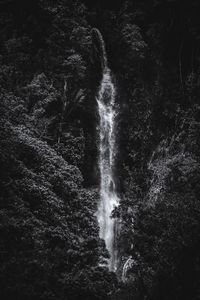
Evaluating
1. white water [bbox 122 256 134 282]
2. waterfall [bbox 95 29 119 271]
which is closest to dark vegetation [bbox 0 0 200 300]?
white water [bbox 122 256 134 282]

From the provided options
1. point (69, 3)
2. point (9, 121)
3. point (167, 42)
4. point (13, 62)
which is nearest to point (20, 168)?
point (9, 121)

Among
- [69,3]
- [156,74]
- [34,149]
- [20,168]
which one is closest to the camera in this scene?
[20,168]

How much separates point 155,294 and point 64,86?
9808 mm

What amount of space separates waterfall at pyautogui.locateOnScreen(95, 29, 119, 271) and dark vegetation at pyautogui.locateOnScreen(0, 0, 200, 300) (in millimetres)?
414

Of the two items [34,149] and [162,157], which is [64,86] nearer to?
[34,149]

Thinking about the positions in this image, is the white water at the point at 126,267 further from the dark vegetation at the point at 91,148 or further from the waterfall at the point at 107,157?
the waterfall at the point at 107,157

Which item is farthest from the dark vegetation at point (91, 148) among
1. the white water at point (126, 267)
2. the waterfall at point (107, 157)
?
the waterfall at point (107, 157)

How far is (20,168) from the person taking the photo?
46.2 ft

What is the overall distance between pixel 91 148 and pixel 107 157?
0.95 metres

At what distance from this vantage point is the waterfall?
57.1 ft

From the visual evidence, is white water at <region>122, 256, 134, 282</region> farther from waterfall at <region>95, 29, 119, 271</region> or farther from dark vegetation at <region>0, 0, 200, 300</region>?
waterfall at <region>95, 29, 119, 271</region>

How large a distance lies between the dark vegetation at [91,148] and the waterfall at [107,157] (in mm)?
414

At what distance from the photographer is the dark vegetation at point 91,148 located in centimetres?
1280

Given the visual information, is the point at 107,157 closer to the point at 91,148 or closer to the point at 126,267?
the point at 91,148
